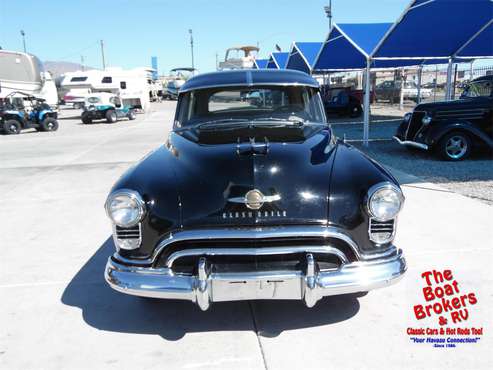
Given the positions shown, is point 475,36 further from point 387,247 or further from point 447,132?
point 387,247

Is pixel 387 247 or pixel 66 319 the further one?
pixel 66 319

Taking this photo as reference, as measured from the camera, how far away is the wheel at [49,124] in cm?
1723

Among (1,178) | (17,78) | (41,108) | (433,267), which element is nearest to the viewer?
(433,267)

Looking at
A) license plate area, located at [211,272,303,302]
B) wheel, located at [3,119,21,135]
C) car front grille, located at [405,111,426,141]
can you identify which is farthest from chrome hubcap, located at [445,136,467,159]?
wheel, located at [3,119,21,135]

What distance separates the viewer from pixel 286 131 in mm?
3361

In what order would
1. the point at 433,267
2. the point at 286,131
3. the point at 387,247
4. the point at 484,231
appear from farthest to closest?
the point at 484,231 < the point at 433,267 < the point at 286,131 < the point at 387,247

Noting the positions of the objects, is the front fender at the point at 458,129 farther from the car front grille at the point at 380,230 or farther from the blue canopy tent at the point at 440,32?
the car front grille at the point at 380,230

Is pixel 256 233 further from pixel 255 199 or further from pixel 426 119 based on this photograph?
pixel 426 119

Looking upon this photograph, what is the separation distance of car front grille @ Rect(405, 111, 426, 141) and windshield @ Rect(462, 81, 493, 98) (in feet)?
3.84

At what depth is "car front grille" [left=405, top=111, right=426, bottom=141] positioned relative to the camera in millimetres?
8852

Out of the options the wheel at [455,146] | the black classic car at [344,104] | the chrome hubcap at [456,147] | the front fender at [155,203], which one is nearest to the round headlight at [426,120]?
the wheel at [455,146]

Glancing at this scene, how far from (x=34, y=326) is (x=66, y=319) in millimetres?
214

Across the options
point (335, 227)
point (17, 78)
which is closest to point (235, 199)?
point (335, 227)

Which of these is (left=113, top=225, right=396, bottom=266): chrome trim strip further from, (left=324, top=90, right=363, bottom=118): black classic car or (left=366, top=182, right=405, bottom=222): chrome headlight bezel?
(left=324, top=90, right=363, bottom=118): black classic car
